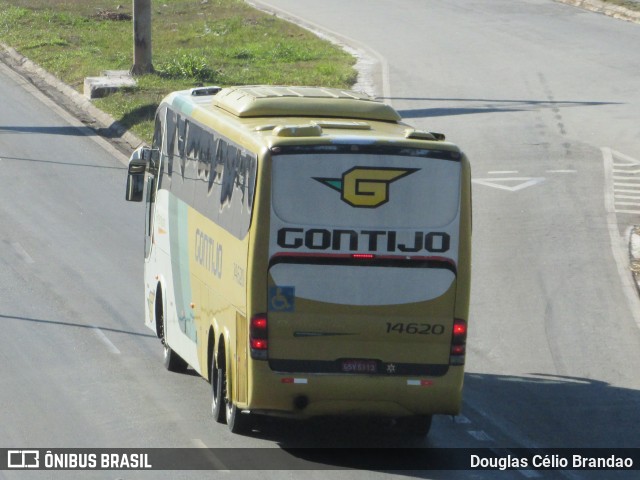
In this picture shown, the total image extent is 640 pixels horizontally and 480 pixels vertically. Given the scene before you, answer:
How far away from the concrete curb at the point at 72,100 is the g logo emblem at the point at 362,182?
17521mm

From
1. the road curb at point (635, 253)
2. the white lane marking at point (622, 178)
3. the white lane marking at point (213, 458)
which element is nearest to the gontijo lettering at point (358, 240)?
the white lane marking at point (213, 458)

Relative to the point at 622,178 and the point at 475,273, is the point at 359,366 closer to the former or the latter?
the point at 475,273

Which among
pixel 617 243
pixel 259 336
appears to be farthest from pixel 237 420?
pixel 617 243

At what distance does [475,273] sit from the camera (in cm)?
2014

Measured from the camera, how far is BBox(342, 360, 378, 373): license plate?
12125mm

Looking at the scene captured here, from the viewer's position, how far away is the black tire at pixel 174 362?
1566 cm

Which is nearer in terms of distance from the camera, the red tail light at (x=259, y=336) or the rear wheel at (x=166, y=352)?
the red tail light at (x=259, y=336)

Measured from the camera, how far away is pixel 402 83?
118 ft

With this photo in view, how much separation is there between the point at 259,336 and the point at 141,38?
79.7 feet

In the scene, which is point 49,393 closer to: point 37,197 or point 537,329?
point 537,329

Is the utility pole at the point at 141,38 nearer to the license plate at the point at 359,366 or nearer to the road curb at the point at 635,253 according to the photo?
the road curb at the point at 635,253

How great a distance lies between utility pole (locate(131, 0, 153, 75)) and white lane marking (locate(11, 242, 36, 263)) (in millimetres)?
14311

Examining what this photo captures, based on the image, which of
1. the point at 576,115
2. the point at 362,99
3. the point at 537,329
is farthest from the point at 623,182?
the point at 362,99

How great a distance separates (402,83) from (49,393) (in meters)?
23.0
